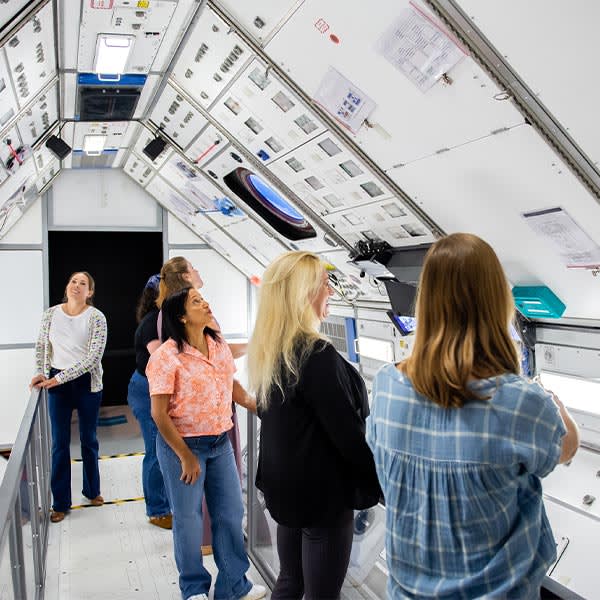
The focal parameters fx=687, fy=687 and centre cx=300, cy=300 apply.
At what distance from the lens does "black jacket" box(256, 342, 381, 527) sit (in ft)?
7.20

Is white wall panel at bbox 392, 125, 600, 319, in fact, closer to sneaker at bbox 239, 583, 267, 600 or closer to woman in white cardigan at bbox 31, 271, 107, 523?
sneaker at bbox 239, 583, 267, 600

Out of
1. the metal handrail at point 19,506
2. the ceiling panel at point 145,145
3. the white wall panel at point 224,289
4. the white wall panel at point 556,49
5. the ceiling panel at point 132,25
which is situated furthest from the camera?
the white wall panel at point 224,289

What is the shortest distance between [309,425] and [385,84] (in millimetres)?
1698

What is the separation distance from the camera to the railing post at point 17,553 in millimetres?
2336

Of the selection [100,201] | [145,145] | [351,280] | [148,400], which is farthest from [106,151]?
[148,400]

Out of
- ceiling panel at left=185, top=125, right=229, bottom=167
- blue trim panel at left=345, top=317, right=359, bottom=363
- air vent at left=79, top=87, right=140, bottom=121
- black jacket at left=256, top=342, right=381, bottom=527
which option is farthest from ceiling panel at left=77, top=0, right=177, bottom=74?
blue trim panel at left=345, top=317, right=359, bottom=363

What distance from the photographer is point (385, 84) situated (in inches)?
124

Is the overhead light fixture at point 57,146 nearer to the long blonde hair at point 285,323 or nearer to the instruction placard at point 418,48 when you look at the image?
the instruction placard at point 418,48

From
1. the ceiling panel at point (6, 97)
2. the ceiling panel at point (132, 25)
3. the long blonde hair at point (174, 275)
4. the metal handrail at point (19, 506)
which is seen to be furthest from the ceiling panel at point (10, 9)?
the metal handrail at point (19, 506)

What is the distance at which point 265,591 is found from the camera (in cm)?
359

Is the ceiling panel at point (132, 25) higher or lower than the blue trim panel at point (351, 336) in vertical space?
higher

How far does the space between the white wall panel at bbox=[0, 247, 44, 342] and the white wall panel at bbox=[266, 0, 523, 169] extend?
5.31 metres

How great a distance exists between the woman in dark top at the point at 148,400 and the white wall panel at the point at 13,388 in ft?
12.7

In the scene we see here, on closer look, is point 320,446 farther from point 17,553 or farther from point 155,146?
point 155,146
